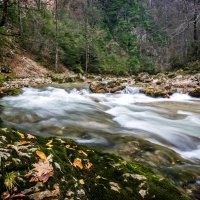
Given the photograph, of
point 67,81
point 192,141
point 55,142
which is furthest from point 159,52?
point 55,142

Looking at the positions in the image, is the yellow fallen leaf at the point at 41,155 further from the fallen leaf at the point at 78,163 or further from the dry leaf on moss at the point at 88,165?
the dry leaf on moss at the point at 88,165

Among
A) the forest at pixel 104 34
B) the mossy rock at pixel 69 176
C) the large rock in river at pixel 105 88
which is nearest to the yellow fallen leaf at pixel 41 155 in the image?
the mossy rock at pixel 69 176

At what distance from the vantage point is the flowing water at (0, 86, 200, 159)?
6051 mm

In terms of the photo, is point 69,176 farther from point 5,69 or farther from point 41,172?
point 5,69

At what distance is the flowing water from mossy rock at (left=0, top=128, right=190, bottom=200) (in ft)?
7.01

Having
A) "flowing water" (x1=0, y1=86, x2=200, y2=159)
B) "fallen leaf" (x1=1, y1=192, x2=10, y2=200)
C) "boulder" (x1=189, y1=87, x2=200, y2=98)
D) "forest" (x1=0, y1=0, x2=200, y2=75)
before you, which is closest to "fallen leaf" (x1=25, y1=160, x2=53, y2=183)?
"fallen leaf" (x1=1, y1=192, x2=10, y2=200)

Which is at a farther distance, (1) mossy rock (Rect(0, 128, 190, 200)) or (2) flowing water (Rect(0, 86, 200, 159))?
(2) flowing water (Rect(0, 86, 200, 159))

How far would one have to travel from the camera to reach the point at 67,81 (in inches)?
722

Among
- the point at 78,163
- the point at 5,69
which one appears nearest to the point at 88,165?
the point at 78,163

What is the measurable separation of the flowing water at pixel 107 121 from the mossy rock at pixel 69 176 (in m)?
2.14

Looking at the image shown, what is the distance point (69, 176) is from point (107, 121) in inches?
201

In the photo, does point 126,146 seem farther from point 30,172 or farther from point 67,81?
point 67,81

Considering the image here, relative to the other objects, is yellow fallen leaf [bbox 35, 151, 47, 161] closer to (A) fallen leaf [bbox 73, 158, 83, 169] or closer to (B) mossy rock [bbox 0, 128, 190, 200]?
(B) mossy rock [bbox 0, 128, 190, 200]

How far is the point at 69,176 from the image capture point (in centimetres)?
270
